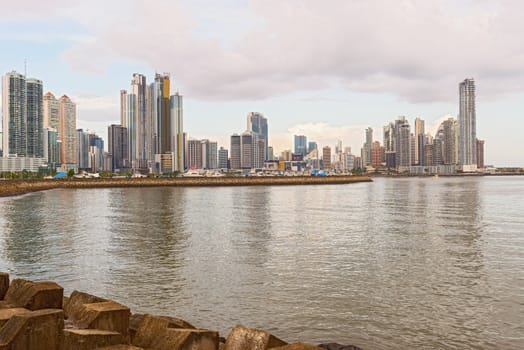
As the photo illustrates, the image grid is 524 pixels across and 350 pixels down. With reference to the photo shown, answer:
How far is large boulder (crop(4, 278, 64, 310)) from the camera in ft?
37.4

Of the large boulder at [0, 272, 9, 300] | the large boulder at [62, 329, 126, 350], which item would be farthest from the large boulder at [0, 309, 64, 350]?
the large boulder at [0, 272, 9, 300]

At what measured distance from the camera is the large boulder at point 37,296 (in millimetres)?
11406

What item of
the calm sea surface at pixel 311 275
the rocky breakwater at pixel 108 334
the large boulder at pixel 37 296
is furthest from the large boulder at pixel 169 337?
the calm sea surface at pixel 311 275

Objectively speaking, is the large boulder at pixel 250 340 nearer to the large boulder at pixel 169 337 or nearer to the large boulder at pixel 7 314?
the large boulder at pixel 169 337

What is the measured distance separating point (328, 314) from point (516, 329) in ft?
20.0

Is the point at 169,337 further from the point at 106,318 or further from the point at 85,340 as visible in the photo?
the point at 106,318

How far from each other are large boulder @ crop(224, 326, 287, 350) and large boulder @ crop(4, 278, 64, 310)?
5.82 meters

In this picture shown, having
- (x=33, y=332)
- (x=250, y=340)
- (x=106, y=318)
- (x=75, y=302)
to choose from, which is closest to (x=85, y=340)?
(x=33, y=332)

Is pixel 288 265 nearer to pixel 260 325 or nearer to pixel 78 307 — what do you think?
pixel 260 325

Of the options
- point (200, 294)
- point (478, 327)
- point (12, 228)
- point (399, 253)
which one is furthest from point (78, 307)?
point (12, 228)

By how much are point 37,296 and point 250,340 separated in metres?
6.35

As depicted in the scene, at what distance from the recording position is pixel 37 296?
1145cm

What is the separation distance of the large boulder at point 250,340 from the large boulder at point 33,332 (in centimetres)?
327

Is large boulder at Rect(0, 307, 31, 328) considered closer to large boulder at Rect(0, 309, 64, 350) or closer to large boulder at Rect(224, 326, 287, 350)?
large boulder at Rect(0, 309, 64, 350)
